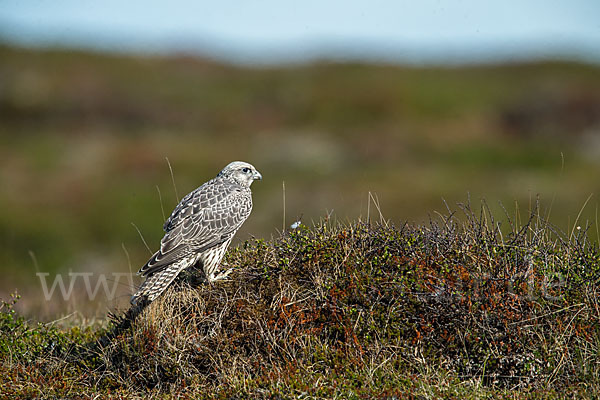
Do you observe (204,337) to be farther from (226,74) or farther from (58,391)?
(226,74)

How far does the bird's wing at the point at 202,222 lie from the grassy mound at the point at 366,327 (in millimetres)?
422

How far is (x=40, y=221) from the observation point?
69.4ft

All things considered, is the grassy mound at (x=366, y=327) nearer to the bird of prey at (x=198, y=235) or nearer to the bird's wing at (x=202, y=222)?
the bird of prey at (x=198, y=235)

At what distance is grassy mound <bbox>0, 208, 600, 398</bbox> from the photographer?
5.61 meters

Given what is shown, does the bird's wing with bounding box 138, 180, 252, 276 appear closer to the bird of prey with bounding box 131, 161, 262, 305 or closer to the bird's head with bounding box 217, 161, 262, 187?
the bird of prey with bounding box 131, 161, 262, 305

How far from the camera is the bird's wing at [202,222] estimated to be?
6677 mm

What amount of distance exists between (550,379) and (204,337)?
11.2ft

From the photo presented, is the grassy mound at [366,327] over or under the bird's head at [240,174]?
under

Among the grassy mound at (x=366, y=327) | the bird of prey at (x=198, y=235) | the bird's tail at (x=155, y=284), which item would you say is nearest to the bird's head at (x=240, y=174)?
the bird of prey at (x=198, y=235)

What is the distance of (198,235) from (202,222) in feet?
0.64

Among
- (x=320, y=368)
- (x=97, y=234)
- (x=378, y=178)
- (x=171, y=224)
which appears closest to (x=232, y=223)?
(x=171, y=224)

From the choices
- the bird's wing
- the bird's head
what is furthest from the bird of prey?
the bird's head

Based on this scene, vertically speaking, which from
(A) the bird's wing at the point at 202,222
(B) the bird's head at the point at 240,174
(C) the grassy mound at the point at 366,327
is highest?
(B) the bird's head at the point at 240,174

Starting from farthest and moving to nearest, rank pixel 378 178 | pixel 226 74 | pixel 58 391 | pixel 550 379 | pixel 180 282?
pixel 226 74 < pixel 378 178 < pixel 180 282 < pixel 58 391 < pixel 550 379
